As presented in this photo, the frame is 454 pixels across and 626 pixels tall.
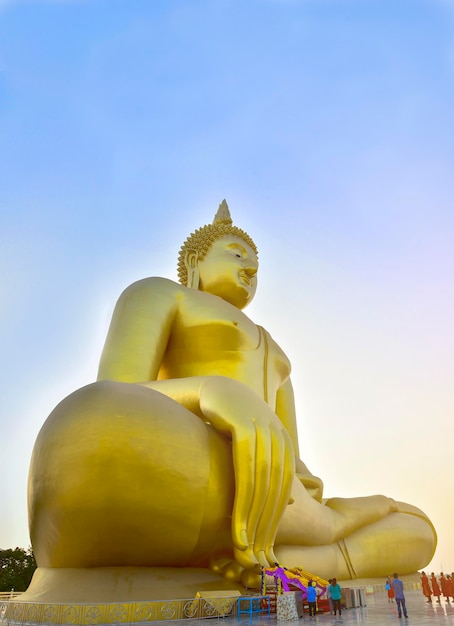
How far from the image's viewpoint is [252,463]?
5.39 meters

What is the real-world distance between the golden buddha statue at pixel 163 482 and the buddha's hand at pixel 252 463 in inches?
0.4

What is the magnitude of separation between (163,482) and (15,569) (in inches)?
718

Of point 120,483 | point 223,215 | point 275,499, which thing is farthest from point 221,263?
point 120,483

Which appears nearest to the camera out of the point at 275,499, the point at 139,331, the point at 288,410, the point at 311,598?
the point at 311,598

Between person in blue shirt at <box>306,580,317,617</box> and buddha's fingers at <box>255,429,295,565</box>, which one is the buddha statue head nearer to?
buddha's fingers at <box>255,429,295,565</box>

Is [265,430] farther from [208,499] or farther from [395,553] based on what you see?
[395,553]

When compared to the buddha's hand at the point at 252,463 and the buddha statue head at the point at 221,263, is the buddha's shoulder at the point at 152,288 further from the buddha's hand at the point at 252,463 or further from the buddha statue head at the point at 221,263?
the buddha's hand at the point at 252,463

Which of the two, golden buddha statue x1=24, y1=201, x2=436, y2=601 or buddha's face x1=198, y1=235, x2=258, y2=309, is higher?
buddha's face x1=198, y1=235, x2=258, y2=309

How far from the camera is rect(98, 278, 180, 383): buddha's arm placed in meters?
6.76

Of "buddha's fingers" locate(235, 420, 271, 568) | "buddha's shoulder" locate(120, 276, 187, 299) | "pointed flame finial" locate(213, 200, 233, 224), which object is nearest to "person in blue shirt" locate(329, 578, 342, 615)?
"buddha's fingers" locate(235, 420, 271, 568)

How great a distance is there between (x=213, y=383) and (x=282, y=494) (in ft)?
4.44

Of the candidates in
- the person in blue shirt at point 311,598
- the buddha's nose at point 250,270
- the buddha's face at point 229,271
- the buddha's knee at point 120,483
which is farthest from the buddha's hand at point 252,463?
the buddha's nose at point 250,270

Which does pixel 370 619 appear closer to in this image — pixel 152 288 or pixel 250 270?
pixel 152 288

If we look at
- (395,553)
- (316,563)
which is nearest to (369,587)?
(395,553)
